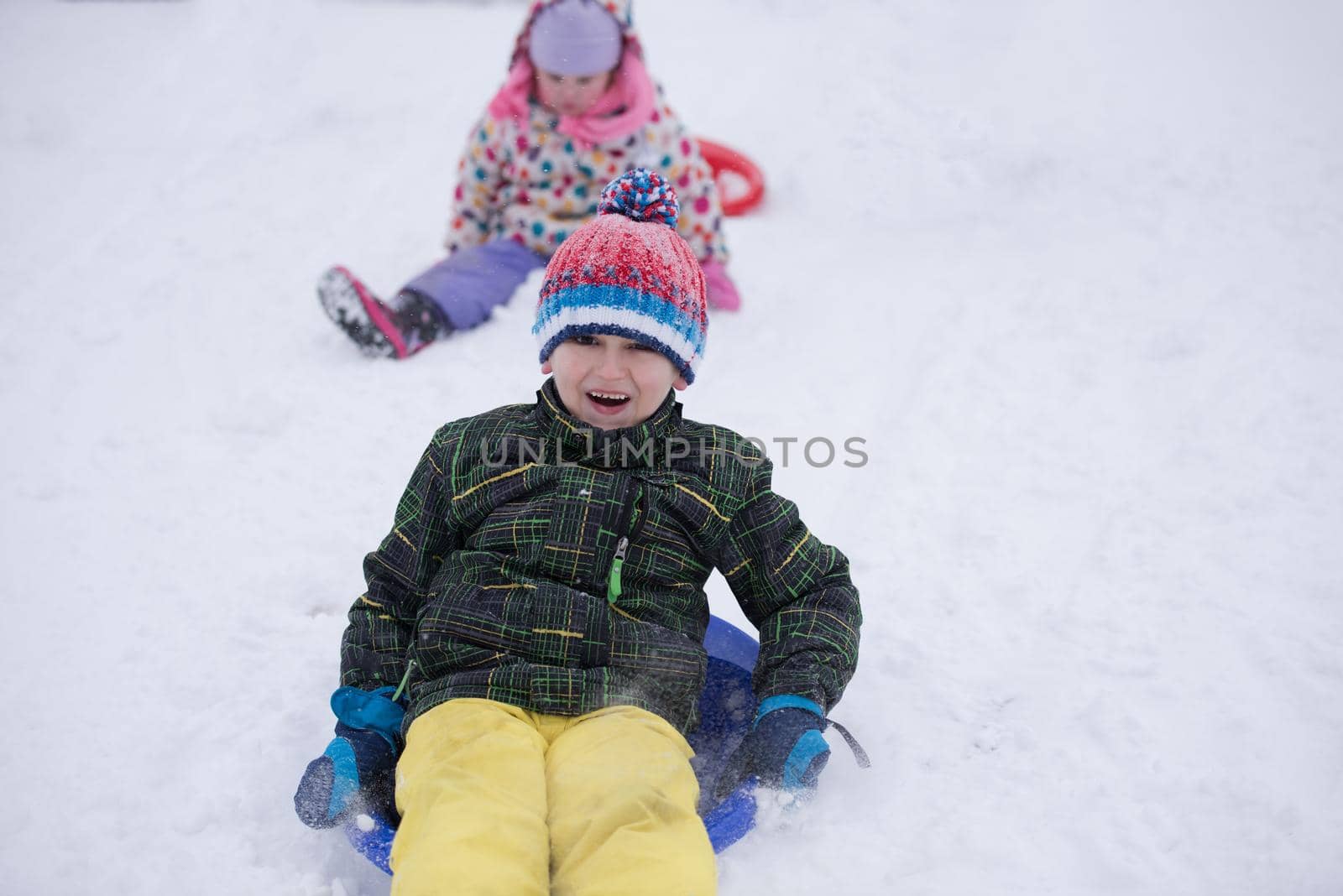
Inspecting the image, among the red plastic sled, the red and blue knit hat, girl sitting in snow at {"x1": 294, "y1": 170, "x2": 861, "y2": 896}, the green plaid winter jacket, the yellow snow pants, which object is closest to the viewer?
the yellow snow pants

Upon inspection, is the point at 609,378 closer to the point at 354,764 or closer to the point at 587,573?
the point at 587,573

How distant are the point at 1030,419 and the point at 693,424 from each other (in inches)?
53.3

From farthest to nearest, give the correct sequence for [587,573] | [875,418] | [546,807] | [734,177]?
[734,177]
[875,418]
[587,573]
[546,807]

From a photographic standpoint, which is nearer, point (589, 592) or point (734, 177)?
point (589, 592)

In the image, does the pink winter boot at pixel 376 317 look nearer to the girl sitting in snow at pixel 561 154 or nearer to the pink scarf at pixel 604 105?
the girl sitting in snow at pixel 561 154

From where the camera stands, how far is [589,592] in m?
1.67

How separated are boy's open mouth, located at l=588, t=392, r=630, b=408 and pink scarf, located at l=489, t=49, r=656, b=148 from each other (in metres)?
2.09

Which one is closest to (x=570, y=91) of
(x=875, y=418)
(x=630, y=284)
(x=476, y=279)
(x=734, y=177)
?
(x=476, y=279)

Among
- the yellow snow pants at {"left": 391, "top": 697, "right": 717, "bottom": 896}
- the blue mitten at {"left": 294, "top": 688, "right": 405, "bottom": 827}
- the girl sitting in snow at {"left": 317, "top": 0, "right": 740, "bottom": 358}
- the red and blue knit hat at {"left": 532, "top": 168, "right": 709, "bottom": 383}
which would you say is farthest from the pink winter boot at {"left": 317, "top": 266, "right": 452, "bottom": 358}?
the yellow snow pants at {"left": 391, "top": 697, "right": 717, "bottom": 896}

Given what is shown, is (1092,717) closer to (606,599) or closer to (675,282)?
(606,599)

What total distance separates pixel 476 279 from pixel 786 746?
7.39 ft

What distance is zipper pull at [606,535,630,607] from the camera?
5.46ft

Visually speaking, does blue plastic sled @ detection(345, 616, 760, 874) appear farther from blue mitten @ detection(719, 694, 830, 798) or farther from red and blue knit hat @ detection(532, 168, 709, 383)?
red and blue knit hat @ detection(532, 168, 709, 383)

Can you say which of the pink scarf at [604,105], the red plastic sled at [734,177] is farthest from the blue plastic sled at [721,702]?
the red plastic sled at [734,177]
